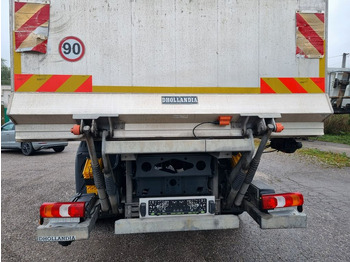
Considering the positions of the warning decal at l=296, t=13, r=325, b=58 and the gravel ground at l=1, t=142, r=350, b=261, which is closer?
the warning decal at l=296, t=13, r=325, b=58

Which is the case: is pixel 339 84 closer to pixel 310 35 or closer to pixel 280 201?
pixel 310 35

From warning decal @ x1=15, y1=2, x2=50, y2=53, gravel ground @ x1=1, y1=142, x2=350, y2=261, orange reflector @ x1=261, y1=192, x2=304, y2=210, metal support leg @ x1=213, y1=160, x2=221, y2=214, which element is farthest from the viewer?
gravel ground @ x1=1, y1=142, x2=350, y2=261

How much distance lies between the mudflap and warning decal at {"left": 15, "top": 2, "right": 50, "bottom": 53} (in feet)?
8.47

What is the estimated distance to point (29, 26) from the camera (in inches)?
89.7

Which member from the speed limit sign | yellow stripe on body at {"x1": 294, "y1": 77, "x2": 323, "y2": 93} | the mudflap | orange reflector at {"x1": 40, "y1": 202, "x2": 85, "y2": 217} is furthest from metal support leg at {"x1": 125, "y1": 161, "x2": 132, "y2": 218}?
yellow stripe on body at {"x1": 294, "y1": 77, "x2": 323, "y2": 93}

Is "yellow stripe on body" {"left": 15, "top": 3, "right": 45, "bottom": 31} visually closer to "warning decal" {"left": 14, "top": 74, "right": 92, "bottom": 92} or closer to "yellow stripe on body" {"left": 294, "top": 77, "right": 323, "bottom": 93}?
"warning decal" {"left": 14, "top": 74, "right": 92, "bottom": 92}

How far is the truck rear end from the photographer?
230 centimetres

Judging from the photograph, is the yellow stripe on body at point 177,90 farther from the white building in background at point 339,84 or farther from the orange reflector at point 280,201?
the white building in background at point 339,84

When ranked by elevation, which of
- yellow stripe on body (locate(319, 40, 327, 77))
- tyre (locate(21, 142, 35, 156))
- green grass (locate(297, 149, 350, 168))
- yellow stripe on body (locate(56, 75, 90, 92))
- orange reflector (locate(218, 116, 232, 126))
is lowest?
green grass (locate(297, 149, 350, 168))

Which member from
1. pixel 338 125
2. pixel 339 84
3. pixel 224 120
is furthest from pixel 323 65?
pixel 338 125

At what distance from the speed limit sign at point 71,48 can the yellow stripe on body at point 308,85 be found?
2.10 meters

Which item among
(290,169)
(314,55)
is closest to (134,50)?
(314,55)

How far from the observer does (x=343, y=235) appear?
367 cm

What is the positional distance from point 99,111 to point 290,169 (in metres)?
7.44
